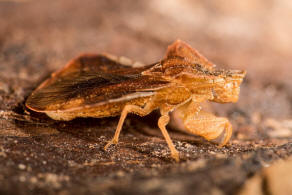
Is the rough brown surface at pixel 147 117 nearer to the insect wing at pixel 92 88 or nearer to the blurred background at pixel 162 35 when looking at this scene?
the blurred background at pixel 162 35

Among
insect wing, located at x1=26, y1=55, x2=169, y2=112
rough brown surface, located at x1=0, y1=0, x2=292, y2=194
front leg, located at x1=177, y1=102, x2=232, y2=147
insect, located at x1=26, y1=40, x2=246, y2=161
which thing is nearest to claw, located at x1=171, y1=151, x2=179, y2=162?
rough brown surface, located at x1=0, y1=0, x2=292, y2=194

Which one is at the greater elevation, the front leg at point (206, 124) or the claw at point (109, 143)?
the front leg at point (206, 124)

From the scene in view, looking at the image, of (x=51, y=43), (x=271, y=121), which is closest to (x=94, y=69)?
(x=51, y=43)

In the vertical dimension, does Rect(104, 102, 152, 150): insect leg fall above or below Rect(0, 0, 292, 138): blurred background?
below

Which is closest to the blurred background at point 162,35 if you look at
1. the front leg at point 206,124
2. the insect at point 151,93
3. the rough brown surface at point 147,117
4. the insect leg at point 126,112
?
the rough brown surface at point 147,117

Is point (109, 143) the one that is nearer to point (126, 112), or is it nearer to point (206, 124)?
point (126, 112)

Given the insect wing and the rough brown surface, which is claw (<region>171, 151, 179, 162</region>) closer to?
the rough brown surface
